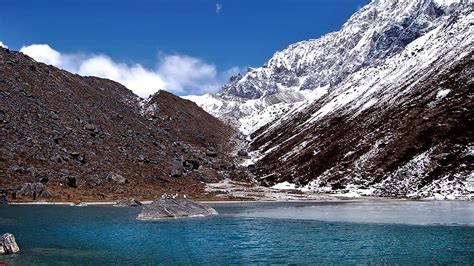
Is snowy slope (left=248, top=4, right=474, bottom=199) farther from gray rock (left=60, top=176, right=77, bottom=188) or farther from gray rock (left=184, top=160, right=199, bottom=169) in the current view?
gray rock (left=60, top=176, right=77, bottom=188)

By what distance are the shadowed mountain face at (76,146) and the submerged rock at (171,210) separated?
35.9 metres

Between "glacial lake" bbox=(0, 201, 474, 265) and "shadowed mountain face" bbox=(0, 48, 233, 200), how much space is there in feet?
123

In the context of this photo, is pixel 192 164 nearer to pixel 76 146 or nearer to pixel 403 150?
pixel 76 146

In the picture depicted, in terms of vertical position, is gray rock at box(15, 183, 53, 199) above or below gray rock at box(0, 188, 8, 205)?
above

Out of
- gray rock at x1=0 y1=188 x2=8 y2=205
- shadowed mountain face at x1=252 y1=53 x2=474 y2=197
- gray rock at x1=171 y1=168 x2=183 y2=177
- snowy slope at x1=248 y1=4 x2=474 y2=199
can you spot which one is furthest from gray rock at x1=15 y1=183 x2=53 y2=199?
shadowed mountain face at x1=252 y1=53 x2=474 y2=197

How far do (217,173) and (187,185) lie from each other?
2911 centimetres

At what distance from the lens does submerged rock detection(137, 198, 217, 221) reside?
76.1m

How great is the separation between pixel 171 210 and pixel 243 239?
2773 cm

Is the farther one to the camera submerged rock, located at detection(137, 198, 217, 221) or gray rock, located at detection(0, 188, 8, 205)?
gray rock, located at detection(0, 188, 8, 205)

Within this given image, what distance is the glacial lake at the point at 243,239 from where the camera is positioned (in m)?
41.8

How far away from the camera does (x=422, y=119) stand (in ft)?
531

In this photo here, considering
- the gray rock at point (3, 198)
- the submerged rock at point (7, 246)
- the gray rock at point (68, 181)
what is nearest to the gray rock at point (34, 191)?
the gray rock at point (3, 198)

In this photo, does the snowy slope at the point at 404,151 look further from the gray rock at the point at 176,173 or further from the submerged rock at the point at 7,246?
the submerged rock at the point at 7,246

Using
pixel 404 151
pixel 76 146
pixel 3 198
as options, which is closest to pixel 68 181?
pixel 3 198
